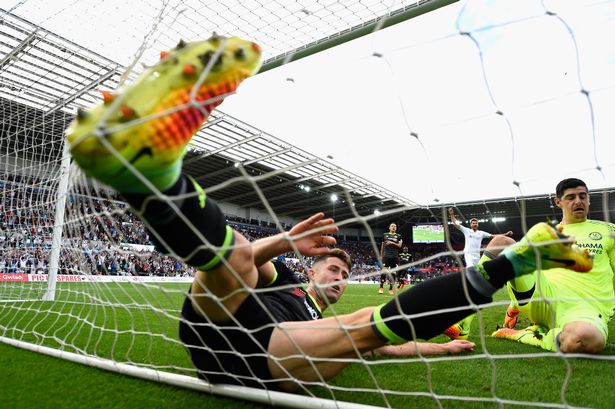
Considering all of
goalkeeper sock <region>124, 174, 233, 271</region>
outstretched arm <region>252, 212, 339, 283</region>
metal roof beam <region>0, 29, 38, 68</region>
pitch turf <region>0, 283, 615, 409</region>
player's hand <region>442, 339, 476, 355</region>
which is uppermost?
metal roof beam <region>0, 29, 38, 68</region>

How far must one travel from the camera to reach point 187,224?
3.52 feet

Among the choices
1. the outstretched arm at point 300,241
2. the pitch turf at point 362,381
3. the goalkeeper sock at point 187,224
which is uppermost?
the goalkeeper sock at point 187,224

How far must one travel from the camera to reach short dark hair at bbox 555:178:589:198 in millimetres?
2547

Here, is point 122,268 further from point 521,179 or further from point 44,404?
point 521,179

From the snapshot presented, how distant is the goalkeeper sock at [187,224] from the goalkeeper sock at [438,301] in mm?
552

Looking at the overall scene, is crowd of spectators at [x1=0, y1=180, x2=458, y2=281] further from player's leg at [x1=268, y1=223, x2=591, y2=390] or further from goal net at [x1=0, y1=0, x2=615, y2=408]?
player's leg at [x1=268, y1=223, x2=591, y2=390]

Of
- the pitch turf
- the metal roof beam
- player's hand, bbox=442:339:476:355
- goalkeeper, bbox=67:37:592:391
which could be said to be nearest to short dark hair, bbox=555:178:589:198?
the pitch turf

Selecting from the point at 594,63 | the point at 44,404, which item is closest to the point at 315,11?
the point at 594,63

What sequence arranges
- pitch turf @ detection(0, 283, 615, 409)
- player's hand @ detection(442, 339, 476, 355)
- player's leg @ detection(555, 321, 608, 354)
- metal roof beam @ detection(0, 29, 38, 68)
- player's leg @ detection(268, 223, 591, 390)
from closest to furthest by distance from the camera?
player's leg @ detection(268, 223, 591, 390) → pitch turf @ detection(0, 283, 615, 409) → player's leg @ detection(555, 321, 608, 354) → player's hand @ detection(442, 339, 476, 355) → metal roof beam @ detection(0, 29, 38, 68)

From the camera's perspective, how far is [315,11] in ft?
11.6

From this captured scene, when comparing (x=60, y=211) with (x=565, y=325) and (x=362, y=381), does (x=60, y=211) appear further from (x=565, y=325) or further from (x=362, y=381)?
(x=565, y=325)

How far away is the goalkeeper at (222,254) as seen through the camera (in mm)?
927

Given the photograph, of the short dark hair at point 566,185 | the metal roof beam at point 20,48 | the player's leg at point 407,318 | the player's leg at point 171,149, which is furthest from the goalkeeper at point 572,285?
the metal roof beam at point 20,48

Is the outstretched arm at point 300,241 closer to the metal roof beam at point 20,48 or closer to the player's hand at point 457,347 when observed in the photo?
the player's hand at point 457,347
